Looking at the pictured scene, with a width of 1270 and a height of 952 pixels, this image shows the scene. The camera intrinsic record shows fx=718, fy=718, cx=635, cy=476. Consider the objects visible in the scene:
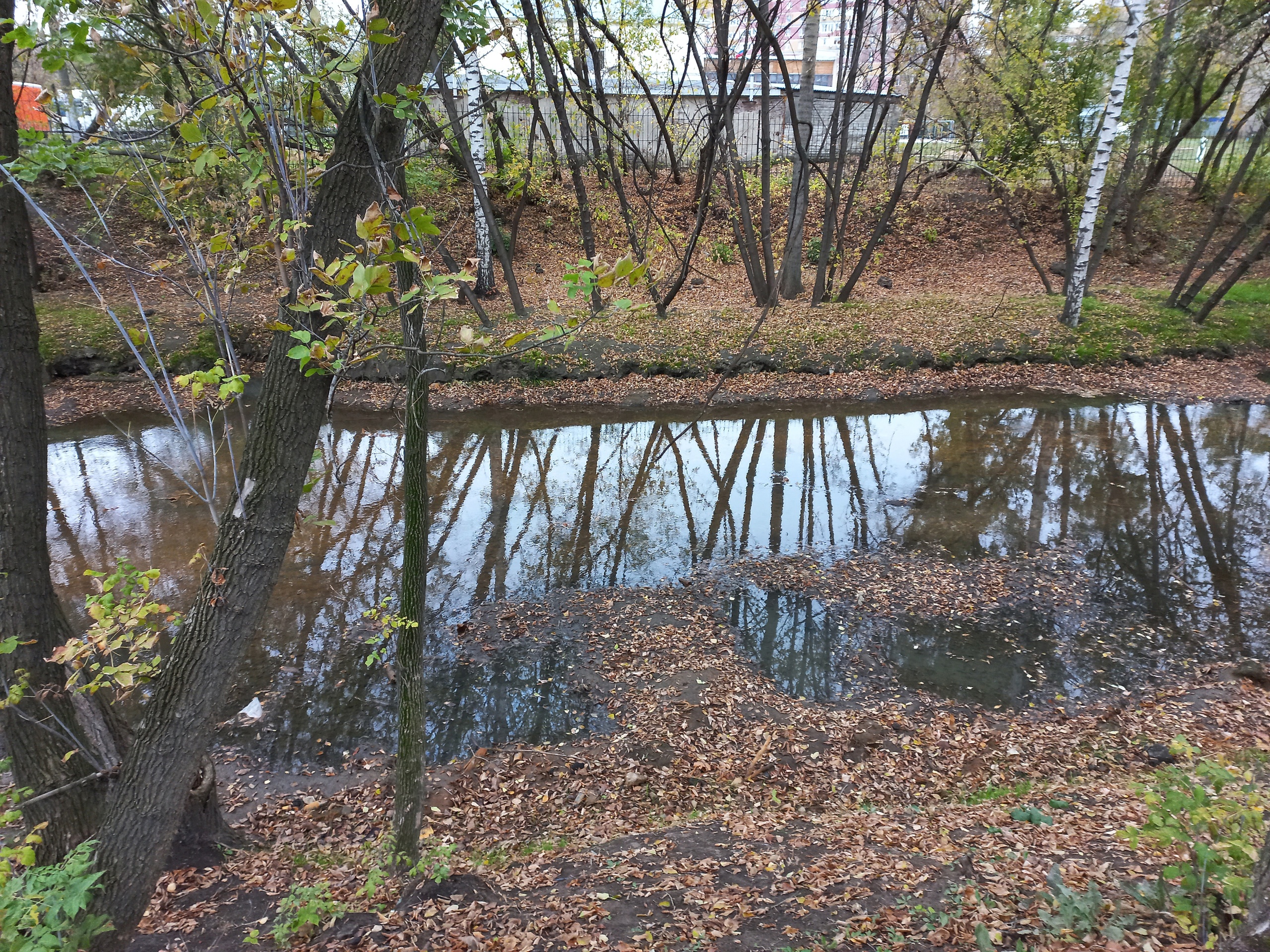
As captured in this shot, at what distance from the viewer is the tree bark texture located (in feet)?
11.8

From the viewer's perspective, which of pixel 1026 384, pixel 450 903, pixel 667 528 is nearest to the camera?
pixel 450 903

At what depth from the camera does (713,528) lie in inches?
407

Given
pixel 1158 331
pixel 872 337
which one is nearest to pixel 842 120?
pixel 872 337

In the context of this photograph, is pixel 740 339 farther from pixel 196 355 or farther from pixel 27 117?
pixel 27 117

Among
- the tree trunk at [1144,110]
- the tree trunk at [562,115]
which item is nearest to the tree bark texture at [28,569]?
the tree trunk at [562,115]

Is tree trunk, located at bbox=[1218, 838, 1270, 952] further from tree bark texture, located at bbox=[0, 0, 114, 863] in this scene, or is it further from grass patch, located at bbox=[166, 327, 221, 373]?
grass patch, located at bbox=[166, 327, 221, 373]

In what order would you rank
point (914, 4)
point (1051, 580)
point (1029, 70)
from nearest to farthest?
point (1051, 580), point (914, 4), point (1029, 70)

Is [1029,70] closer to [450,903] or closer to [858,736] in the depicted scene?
[858,736]

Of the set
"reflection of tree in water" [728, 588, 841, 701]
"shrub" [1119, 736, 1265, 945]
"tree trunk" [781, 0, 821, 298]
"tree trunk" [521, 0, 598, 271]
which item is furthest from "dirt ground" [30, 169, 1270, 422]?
"shrub" [1119, 736, 1265, 945]

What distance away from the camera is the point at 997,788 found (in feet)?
18.3

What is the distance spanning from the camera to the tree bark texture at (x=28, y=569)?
3.61m

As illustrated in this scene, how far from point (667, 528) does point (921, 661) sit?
A: 4112mm

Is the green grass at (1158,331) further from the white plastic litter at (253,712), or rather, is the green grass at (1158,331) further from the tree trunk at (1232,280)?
the white plastic litter at (253,712)

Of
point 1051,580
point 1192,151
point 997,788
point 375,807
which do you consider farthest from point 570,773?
point 1192,151
